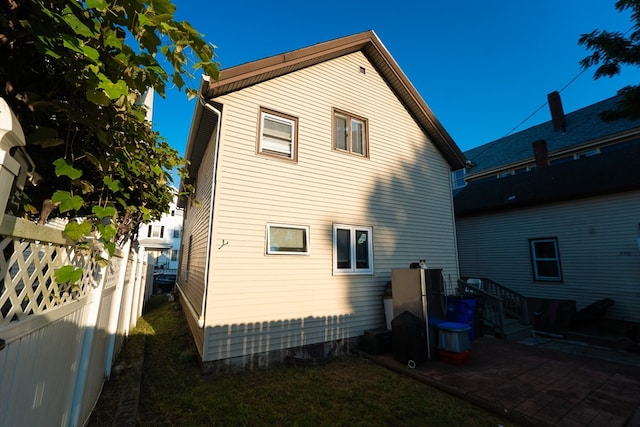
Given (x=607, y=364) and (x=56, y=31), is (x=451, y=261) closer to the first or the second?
(x=607, y=364)

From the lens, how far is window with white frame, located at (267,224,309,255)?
6.57m

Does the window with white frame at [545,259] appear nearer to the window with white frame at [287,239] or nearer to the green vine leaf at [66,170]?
the window with white frame at [287,239]

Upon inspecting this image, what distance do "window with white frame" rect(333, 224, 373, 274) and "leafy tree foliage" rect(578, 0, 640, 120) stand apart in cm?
978

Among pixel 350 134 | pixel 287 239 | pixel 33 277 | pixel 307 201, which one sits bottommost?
pixel 33 277

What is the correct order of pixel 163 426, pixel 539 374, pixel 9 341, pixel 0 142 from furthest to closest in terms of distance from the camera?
pixel 539 374, pixel 163 426, pixel 9 341, pixel 0 142

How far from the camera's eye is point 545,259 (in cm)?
1227

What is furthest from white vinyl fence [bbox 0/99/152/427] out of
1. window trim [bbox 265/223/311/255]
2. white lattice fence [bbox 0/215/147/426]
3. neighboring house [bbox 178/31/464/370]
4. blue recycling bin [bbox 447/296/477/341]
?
blue recycling bin [bbox 447/296/477/341]

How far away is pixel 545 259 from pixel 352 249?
1018 centimetres

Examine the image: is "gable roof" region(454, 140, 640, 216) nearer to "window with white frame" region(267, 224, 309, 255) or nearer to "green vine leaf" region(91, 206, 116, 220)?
"window with white frame" region(267, 224, 309, 255)

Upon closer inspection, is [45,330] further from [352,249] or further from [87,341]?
[352,249]

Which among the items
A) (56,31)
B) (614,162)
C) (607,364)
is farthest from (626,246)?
(56,31)

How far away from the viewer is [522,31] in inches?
515

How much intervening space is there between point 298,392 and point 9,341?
4564 mm

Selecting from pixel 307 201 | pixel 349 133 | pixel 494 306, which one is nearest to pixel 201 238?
pixel 307 201
